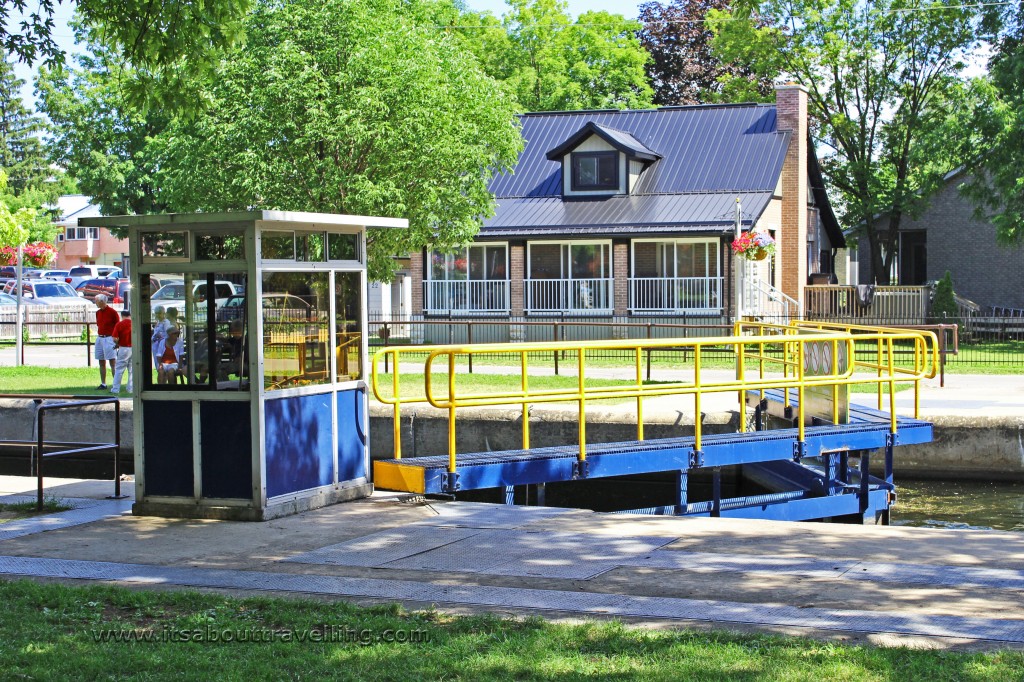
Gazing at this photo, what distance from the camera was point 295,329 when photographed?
1030cm

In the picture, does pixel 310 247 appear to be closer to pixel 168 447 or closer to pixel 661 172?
pixel 168 447

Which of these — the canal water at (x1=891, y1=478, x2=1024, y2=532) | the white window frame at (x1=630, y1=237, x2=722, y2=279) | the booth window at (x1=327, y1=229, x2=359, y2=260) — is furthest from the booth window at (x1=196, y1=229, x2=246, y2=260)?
the white window frame at (x1=630, y1=237, x2=722, y2=279)

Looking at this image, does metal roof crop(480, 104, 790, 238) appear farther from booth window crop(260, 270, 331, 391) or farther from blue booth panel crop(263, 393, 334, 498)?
blue booth panel crop(263, 393, 334, 498)

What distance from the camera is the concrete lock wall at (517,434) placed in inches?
643

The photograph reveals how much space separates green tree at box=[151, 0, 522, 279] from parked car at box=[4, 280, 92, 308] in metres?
20.5

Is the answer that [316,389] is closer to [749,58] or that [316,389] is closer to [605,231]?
[605,231]

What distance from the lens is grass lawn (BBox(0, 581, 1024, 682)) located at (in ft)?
18.6

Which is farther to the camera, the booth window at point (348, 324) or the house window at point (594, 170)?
the house window at point (594, 170)

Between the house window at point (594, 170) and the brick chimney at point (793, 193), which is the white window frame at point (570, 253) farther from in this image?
the brick chimney at point (793, 193)

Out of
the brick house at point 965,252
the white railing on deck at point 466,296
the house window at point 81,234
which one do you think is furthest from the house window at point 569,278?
the house window at point 81,234

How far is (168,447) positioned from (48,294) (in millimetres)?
41457

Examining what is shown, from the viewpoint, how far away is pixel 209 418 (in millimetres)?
10031

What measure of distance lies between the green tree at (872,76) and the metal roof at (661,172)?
657 centimetres

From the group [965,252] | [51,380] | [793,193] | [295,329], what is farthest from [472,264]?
[295,329]
